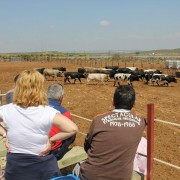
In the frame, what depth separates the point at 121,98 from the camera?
126 inches

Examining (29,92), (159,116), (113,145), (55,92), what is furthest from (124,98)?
(159,116)

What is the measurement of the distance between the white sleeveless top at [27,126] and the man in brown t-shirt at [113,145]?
1.59 ft

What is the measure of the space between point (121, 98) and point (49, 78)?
27.1 m

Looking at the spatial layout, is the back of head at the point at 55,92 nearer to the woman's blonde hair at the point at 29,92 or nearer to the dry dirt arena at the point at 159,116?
the woman's blonde hair at the point at 29,92

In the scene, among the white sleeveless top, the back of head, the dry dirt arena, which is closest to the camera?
the white sleeveless top

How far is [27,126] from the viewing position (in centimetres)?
298

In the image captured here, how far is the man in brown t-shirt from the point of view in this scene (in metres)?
3.02

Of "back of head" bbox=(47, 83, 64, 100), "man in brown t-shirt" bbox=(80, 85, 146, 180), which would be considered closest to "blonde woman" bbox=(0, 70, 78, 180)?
"man in brown t-shirt" bbox=(80, 85, 146, 180)

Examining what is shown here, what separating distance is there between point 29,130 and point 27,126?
4cm

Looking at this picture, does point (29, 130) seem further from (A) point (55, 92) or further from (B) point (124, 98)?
(A) point (55, 92)

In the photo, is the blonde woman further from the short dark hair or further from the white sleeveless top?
the short dark hair

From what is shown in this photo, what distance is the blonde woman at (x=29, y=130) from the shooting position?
117 inches

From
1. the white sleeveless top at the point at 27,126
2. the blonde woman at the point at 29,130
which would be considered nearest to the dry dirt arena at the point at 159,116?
the blonde woman at the point at 29,130

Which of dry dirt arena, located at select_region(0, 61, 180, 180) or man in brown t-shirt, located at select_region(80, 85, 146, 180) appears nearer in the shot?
man in brown t-shirt, located at select_region(80, 85, 146, 180)
